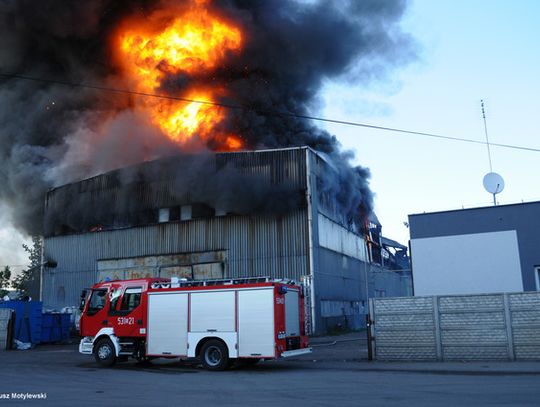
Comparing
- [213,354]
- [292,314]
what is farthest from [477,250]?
[213,354]

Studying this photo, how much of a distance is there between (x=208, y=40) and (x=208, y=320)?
23.8m

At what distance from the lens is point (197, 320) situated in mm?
15164

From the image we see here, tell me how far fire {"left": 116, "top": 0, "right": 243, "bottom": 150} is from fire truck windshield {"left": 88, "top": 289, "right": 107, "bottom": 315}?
17.1 meters

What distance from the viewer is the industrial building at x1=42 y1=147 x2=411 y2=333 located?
28750 millimetres

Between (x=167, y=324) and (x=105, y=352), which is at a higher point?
(x=167, y=324)

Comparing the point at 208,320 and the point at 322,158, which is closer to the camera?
the point at 208,320

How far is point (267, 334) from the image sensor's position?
46.7 feet

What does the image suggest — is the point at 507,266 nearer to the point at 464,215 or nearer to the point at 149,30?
the point at 464,215

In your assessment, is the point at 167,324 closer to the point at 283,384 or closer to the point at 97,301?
the point at 97,301

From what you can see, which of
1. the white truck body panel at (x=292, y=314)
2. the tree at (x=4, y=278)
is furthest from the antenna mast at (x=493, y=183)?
the tree at (x=4, y=278)

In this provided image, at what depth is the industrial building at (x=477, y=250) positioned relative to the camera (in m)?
18.7

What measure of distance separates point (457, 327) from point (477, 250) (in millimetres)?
4548

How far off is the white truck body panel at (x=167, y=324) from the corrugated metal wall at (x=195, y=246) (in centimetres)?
1303

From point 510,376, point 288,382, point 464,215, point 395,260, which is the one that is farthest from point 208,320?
point 395,260
